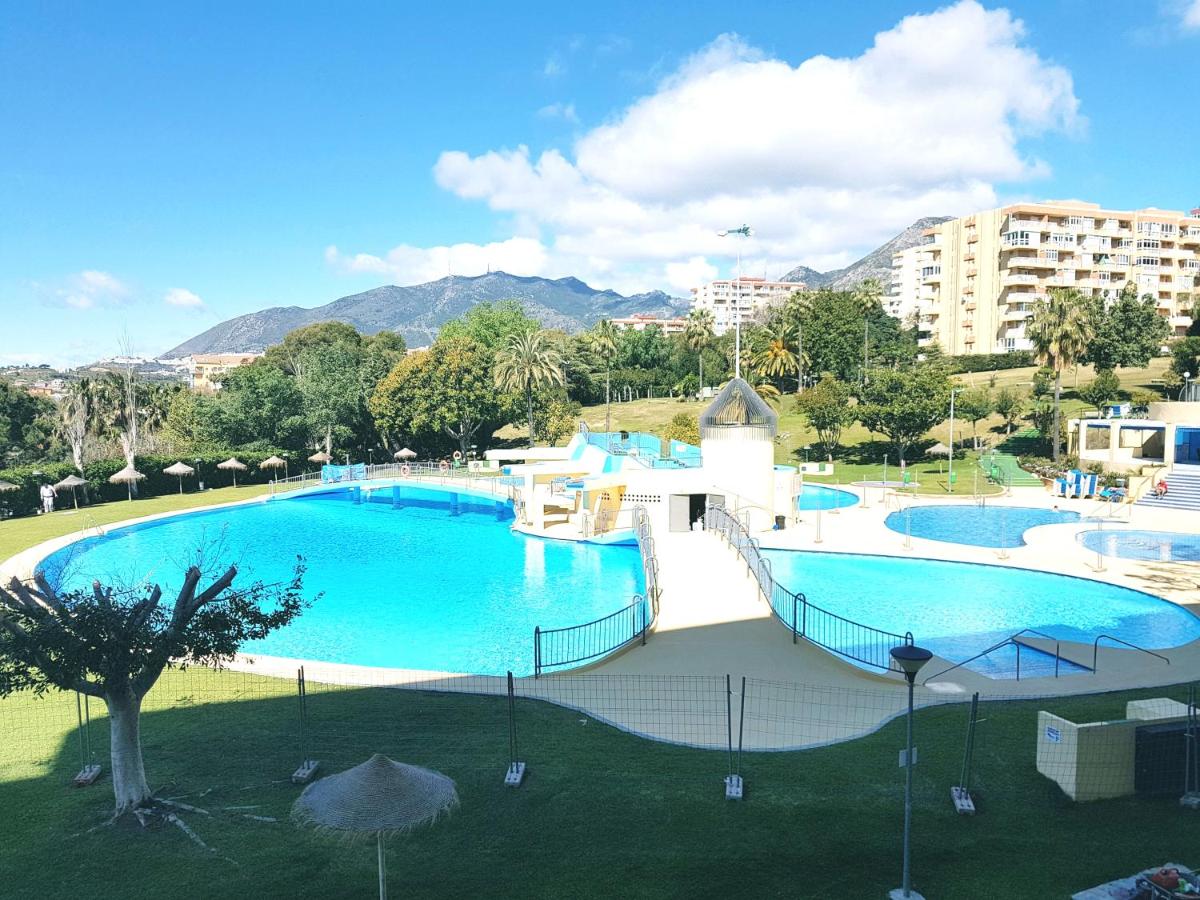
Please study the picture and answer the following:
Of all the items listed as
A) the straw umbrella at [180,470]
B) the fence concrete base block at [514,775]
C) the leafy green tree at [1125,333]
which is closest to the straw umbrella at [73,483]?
the straw umbrella at [180,470]

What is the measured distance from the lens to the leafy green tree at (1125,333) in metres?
56.8

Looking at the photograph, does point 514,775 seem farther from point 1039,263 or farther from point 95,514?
point 1039,263

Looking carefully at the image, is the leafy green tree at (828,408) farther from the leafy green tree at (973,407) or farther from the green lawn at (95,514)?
the green lawn at (95,514)

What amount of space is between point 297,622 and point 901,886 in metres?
15.6

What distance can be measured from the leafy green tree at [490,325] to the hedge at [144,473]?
94.6ft

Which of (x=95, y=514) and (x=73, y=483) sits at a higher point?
(x=73, y=483)

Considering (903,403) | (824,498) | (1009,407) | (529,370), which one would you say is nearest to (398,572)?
(824,498)

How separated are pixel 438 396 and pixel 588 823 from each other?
40.9 metres

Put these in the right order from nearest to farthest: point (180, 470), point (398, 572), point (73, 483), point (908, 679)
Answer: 1. point (908, 679)
2. point (398, 572)
3. point (73, 483)
4. point (180, 470)

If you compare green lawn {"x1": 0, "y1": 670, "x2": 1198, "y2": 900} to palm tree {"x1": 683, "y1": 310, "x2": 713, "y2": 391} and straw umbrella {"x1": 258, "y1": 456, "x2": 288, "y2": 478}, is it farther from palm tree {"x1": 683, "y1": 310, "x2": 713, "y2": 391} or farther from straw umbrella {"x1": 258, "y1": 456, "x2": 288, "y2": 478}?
palm tree {"x1": 683, "y1": 310, "x2": 713, "y2": 391}

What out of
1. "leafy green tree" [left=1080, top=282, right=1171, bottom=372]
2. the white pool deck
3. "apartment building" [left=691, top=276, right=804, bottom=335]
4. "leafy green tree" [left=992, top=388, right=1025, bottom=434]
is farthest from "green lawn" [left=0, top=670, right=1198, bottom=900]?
"apartment building" [left=691, top=276, right=804, bottom=335]

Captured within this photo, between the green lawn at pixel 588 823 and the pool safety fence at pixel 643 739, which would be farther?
the pool safety fence at pixel 643 739

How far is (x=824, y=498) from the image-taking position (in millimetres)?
36656

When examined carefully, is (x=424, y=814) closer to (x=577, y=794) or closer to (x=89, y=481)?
(x=577, y=794)
